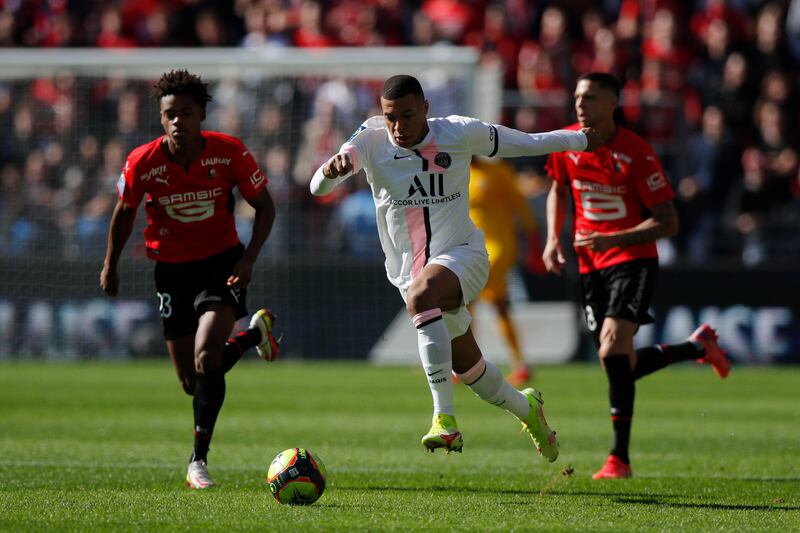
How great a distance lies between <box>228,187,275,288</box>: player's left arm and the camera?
24.6 ft

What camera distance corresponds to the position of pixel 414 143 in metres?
7.11

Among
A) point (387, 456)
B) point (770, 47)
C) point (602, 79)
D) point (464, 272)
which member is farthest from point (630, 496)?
point (770, 47)

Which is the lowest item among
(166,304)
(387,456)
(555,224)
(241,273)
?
(387,456)

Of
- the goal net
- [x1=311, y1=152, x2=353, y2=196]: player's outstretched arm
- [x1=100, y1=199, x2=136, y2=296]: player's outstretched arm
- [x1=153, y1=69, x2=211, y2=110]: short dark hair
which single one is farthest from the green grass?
[x1=153, y1=69, x2=211, y2=110]: short dark hair

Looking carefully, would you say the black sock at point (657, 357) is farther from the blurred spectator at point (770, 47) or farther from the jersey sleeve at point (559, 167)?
the blurred spectator at point (770, 47)

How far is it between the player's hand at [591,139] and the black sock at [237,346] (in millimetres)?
2524

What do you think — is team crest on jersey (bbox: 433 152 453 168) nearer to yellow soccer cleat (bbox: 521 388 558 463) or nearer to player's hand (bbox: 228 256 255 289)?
player's hand (bbox: 228 256 255 289)

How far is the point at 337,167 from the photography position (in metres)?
6.59

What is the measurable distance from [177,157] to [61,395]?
248 inches

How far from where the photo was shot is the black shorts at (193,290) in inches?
306

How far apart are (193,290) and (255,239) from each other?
0.56 meters

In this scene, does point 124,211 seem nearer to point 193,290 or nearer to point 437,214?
point 193,290

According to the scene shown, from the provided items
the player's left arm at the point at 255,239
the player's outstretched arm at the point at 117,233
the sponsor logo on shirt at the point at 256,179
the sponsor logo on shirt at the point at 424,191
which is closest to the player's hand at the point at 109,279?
the player's outstretched arm at the point at 117,233

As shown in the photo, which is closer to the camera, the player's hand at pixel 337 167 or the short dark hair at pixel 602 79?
the player's hand at pixel 337 167
